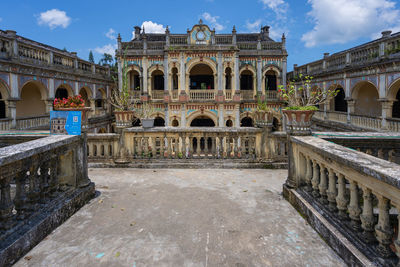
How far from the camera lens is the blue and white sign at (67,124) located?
426 centimetres

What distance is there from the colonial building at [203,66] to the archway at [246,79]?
10 centimetres

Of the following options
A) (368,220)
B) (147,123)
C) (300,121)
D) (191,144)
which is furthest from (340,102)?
(368,220)

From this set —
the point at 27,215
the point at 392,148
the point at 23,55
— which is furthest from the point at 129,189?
the point at 23,55

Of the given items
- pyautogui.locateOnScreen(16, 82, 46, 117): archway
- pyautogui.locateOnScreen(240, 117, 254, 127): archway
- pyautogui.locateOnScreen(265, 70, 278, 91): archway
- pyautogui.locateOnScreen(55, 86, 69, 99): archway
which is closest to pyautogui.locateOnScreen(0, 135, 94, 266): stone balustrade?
pyautogui.locateOnScreen(16, 82, 46, 117): archway

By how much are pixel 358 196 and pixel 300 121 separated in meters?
1.95

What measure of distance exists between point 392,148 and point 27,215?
557cm

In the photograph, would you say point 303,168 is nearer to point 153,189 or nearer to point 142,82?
point 153,189

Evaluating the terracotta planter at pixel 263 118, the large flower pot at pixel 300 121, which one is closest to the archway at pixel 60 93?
the terracotta planter at pixel 263 118

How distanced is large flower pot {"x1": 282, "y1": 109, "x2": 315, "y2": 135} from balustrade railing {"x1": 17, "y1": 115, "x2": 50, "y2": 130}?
1425cm

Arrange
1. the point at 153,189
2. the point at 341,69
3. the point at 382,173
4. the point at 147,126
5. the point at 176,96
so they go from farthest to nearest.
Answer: the point at 176,96 → the point at 341,69 → the point at 147,126 → the point at 153,189 → the point at 382,173

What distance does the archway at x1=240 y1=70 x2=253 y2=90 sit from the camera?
22203 millimetres

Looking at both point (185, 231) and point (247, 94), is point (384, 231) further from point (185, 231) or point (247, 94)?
point (247, 94)

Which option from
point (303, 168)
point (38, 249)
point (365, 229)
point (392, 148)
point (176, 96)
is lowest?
point (38, 249)

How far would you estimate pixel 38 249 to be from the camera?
2.72 m
